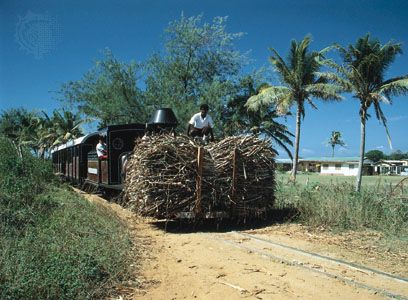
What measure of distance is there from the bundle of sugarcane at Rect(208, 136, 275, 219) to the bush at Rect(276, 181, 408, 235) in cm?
108

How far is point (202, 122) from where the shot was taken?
1040 cm

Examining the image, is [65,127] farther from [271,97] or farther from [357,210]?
[357,210]

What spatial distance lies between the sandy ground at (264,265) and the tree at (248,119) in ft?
63.3

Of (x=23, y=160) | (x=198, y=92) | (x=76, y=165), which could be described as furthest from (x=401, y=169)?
(x=23, y=160)

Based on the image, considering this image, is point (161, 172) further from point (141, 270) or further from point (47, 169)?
point (47, 169)

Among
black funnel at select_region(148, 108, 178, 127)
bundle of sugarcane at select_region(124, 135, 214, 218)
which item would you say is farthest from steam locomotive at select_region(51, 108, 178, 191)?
bundle of sugarcane at select_region(124, 135, 214, 218)

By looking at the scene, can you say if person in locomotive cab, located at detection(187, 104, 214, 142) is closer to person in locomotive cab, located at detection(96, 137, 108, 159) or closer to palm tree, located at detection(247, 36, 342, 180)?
person in locomotive cab, located at detection(96, 137, 108, 159)

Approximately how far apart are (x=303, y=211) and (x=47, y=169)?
7.63 meters

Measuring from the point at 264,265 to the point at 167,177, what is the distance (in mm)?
3252

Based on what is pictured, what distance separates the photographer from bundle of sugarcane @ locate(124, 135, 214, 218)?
8719 millimetres

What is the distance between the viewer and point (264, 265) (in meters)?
6.17

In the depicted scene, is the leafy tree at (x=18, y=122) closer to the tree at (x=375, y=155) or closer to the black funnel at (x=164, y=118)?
the black funnel at (x=164, y=118)

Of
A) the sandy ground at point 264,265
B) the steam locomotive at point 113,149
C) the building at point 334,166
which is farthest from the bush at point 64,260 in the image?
the building at point 334,166

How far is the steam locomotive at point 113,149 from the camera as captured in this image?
38.7 ft
